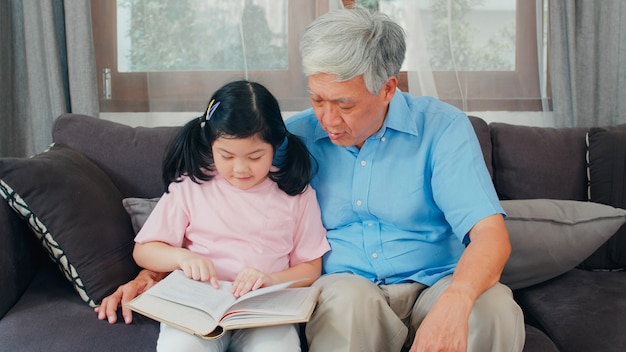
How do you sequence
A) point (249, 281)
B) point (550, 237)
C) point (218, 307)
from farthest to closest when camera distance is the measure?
point (550, 237) → point (249, 281) → point (218, 307)

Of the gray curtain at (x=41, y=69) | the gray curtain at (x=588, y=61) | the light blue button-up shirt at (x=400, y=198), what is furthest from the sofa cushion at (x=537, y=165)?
the gray curtain at (x=41, y=69)

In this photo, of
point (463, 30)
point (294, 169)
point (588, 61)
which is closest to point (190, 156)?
point (294, 169)

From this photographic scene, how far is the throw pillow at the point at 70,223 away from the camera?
5.38ft

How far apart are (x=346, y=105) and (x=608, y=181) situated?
1087 millimetres

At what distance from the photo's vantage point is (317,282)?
1.66m

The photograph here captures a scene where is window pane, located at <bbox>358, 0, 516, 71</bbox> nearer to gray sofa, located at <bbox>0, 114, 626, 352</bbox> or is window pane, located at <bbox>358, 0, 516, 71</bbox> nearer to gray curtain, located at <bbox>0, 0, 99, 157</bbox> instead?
gray sofa, located at <bbox>0, 114, 626, 352</bbox>

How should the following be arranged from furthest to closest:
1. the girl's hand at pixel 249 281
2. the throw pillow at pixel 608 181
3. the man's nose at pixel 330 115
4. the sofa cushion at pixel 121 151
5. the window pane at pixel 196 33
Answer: the window pane at pixel 196 33 → the throw pillow at pixel 608 181 → the sofa cushion at pixel 121 151 → the man's nose at pixel 330 115 → the girl's hand at pixel 249 281

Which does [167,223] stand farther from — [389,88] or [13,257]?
[389,88]

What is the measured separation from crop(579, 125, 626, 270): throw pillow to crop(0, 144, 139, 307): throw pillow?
144 centimetres

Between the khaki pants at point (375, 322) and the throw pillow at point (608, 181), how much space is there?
808 mm

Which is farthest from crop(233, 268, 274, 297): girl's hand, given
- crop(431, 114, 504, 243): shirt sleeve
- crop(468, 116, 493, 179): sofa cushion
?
crop(468, 116, 493, 179): sofa cushion

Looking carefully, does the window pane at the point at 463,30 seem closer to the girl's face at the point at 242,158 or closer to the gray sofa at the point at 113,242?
the gray sofa at the point at 113,242

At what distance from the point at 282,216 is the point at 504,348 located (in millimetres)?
632

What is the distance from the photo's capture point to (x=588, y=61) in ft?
8.61
